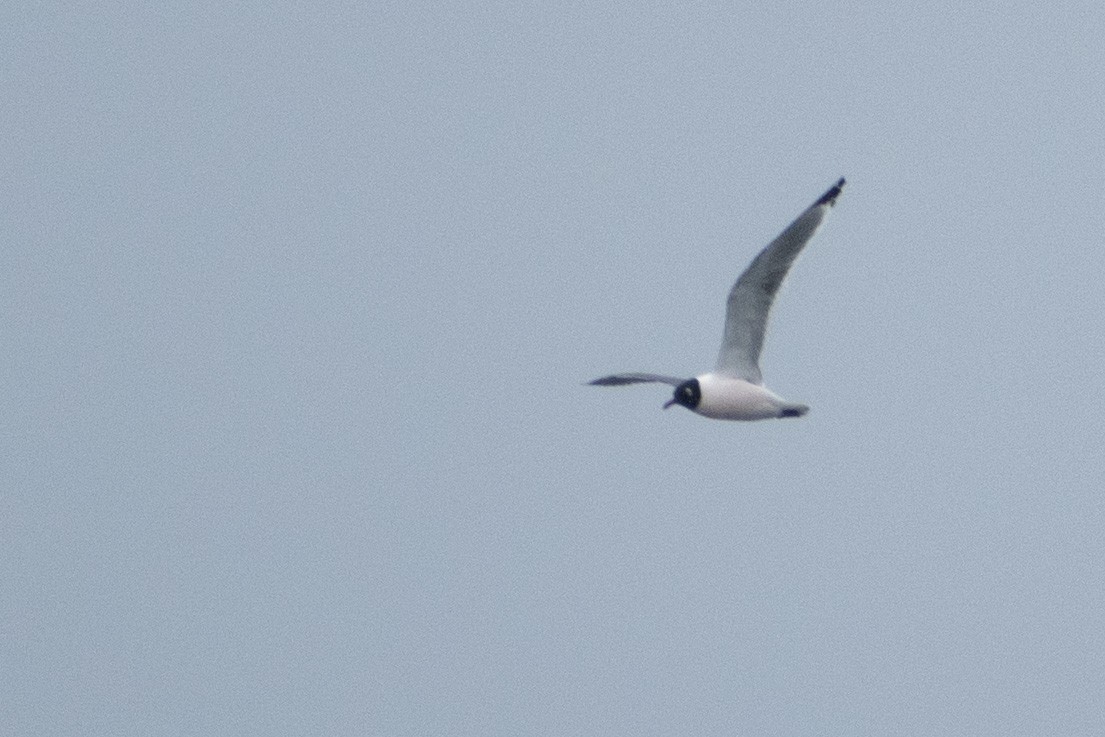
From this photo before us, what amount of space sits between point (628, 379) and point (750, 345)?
67.8 inches

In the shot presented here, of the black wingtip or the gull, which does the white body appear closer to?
the gull

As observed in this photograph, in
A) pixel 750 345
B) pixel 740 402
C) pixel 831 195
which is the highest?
pixel 831 195

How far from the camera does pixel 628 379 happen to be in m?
38.0

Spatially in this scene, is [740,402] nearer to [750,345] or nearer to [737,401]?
[737,401]

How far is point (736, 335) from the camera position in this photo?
37.0 metres

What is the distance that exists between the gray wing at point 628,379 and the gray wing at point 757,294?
0.68 meters

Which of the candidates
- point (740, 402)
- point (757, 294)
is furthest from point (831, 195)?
point (740, 402)

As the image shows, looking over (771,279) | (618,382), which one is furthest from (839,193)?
(618,382)

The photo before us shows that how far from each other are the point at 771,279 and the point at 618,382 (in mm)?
2636

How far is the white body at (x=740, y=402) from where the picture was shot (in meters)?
36.7

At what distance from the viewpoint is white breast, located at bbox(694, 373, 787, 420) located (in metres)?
36.7

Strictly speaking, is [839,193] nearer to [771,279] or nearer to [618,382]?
[771,279]

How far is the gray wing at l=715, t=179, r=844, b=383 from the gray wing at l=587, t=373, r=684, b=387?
2.22 feet

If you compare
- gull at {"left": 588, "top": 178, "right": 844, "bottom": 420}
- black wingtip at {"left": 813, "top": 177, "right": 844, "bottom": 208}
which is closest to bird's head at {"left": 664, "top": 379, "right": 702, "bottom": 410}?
gull at {"left": 588, "top": 178, "right": 844, "bottom": 420}
